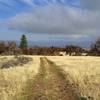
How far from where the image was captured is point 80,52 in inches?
5246

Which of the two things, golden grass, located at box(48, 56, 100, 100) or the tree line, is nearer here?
golden grass, located at box(48, 56, 100, 100)

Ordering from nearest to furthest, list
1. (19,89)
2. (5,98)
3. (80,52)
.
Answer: (5,98) < (19,89) < (80,52)

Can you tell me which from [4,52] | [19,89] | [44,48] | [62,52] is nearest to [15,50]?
[4,52]

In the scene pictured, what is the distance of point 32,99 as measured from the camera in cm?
1355

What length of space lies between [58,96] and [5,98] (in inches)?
94.4

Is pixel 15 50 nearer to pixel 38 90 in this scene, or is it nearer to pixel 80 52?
pixel 80 52

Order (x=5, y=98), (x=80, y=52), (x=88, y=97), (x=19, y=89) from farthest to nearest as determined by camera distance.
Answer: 1. (x=80, y=52)
2. (x=19, y=89)
3. (x=5, y=98)
4. (x=88, y=97)

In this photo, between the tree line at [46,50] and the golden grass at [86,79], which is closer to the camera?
the golden grass at [86,79]

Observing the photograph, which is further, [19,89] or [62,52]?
[62,52]

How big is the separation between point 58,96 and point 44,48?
120624 millimetres

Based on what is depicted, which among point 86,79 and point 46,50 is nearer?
point 86,79

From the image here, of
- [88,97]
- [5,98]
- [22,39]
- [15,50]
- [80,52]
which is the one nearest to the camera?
[88,97]

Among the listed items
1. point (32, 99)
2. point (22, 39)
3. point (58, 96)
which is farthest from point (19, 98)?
point (22, 39)

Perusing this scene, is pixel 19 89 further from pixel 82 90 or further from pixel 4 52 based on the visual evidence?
pixel 4 52
